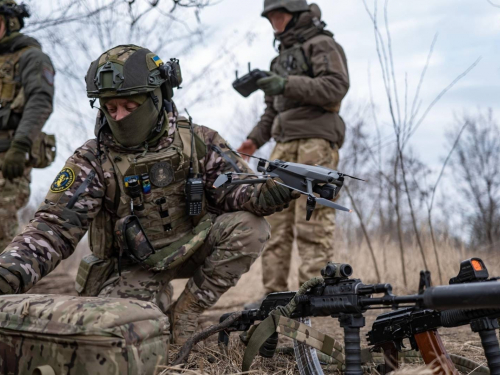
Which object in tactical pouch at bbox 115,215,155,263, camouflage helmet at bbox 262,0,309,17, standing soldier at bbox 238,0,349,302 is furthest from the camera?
camouflage helmet at bbox 262,0,309,17

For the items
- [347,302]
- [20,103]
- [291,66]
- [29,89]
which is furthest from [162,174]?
[20,103]

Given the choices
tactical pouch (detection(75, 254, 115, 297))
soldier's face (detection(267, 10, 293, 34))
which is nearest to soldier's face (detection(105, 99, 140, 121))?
tactical pouch (detection(75, 254, 115, 297))

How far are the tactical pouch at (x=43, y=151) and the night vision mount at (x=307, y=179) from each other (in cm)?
299

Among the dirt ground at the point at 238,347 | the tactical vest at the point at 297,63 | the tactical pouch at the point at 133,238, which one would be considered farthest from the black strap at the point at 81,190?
the tactical vest at the point at 297,63

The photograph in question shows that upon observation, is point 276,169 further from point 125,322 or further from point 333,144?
point 333,144

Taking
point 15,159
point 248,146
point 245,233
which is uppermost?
point 248,146

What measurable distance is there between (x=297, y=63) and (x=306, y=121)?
0.51 metres

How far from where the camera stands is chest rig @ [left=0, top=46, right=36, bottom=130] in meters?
4.85

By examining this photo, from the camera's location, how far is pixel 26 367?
1.80 m

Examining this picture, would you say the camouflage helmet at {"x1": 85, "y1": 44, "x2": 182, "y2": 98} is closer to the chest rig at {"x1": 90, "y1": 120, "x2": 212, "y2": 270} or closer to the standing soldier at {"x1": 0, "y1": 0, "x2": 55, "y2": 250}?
the chest rig at {"x1": 90, "y1": 120, "x2": 212, "y2": 270}

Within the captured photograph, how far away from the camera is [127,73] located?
2.94 m

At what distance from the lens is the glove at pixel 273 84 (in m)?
4.28

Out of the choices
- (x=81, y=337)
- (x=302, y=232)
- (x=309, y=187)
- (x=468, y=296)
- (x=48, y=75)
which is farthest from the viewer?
(x=48, y=75)

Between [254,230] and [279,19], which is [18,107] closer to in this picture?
[279,19]
